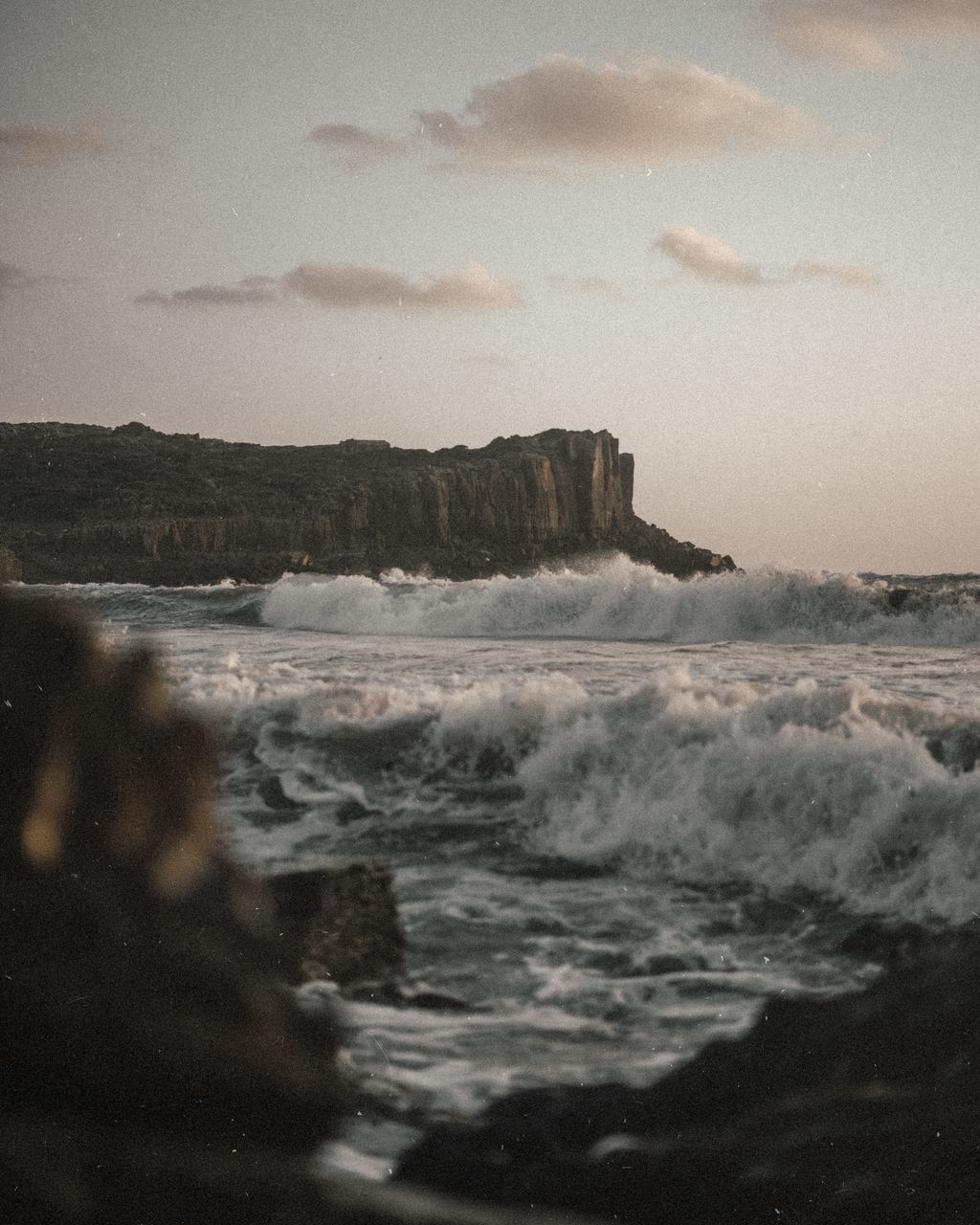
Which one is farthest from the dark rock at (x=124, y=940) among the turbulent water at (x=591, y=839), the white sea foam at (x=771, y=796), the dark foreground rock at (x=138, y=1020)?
the white sea foam at (x=771, y=796)

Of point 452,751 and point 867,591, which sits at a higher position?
point 867,591

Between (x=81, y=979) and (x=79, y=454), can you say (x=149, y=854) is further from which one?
(x=79, y=454)

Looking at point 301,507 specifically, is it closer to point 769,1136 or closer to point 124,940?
point 124,940

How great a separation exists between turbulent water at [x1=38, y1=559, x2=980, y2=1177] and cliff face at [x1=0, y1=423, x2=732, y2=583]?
53.4 metres

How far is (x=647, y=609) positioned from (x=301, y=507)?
5695 centimetres

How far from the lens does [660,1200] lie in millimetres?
3363

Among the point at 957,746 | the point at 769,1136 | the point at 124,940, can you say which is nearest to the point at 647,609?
the point at 957,746

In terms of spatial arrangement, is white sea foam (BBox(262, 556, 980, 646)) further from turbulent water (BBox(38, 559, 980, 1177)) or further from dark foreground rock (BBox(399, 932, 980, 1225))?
dark foreground rock (BBox(399, 932, 980, 1225))

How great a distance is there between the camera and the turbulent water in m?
4.39

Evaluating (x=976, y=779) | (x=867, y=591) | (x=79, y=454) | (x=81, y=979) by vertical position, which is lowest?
(x=81, y=979)

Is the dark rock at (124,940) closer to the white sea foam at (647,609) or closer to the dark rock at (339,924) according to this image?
the dark rock at (339,924)

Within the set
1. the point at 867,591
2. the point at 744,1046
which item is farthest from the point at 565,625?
the point at 744,1046

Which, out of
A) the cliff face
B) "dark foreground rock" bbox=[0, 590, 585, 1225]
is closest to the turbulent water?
"dark foreground rock" bbox=[0, 590, 585, 1225]

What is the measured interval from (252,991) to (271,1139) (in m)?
0.95
